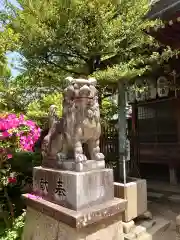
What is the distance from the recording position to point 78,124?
2.96 m

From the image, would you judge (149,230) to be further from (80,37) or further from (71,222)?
(80,37)

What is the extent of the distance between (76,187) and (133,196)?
168 centimetres

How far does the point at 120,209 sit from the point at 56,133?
1.37 metres

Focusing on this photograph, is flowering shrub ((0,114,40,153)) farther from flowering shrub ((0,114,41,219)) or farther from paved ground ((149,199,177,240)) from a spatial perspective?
paved ground ((149,199,177,240))

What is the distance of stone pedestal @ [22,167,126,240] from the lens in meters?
2.76

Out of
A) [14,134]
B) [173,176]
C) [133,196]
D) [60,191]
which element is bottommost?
[173,176]

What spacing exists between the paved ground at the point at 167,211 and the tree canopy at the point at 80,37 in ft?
9.33

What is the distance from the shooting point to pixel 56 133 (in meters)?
3.28

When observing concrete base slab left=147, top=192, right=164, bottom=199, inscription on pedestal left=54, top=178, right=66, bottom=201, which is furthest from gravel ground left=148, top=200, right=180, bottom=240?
inscription on pedestal left=54, top=178, right=66, bottom=201

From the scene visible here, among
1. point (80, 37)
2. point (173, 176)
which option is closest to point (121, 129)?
point (80, 37)

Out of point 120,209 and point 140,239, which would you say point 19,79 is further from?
point 140,239

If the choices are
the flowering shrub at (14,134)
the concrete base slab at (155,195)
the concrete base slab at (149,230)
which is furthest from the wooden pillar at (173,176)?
the flowering shrub at (14,134)

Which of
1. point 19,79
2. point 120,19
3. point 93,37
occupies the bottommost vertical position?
point 19,79

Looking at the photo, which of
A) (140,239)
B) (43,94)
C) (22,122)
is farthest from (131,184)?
(43,94)
